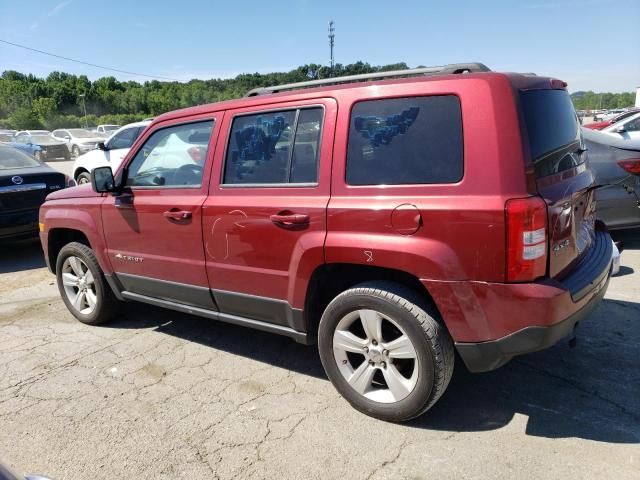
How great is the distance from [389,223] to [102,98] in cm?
9419

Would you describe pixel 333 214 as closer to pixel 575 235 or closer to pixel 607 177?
pixel 575 235

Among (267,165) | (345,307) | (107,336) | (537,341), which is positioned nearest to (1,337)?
(107,336)

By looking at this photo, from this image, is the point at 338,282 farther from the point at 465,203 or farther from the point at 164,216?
the point at 164,216

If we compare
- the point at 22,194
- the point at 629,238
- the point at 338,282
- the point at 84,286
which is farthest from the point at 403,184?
the point at 22,194

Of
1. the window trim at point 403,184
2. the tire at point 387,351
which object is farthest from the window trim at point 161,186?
the tire at point 387,351

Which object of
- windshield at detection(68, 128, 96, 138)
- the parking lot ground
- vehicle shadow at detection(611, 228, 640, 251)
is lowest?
the parking lot ground

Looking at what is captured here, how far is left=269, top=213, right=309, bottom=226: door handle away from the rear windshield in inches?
49.7

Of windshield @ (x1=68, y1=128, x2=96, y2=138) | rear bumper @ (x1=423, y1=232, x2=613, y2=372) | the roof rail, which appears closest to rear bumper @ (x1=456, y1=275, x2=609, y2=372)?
rear bumper @ (x1=423, y1=232, x2=613, y2=372)

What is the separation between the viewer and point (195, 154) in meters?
3.64

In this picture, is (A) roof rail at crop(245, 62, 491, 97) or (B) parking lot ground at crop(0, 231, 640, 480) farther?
(A) roof rail at crop(245, 62, 491, 97)

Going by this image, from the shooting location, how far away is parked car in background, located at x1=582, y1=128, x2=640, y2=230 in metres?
5.46

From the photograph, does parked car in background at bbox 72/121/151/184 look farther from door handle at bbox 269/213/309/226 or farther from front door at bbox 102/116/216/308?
door handle at bbox 269/213/309/226

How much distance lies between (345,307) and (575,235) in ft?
4.37

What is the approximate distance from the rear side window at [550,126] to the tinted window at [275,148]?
1158 millimetres
